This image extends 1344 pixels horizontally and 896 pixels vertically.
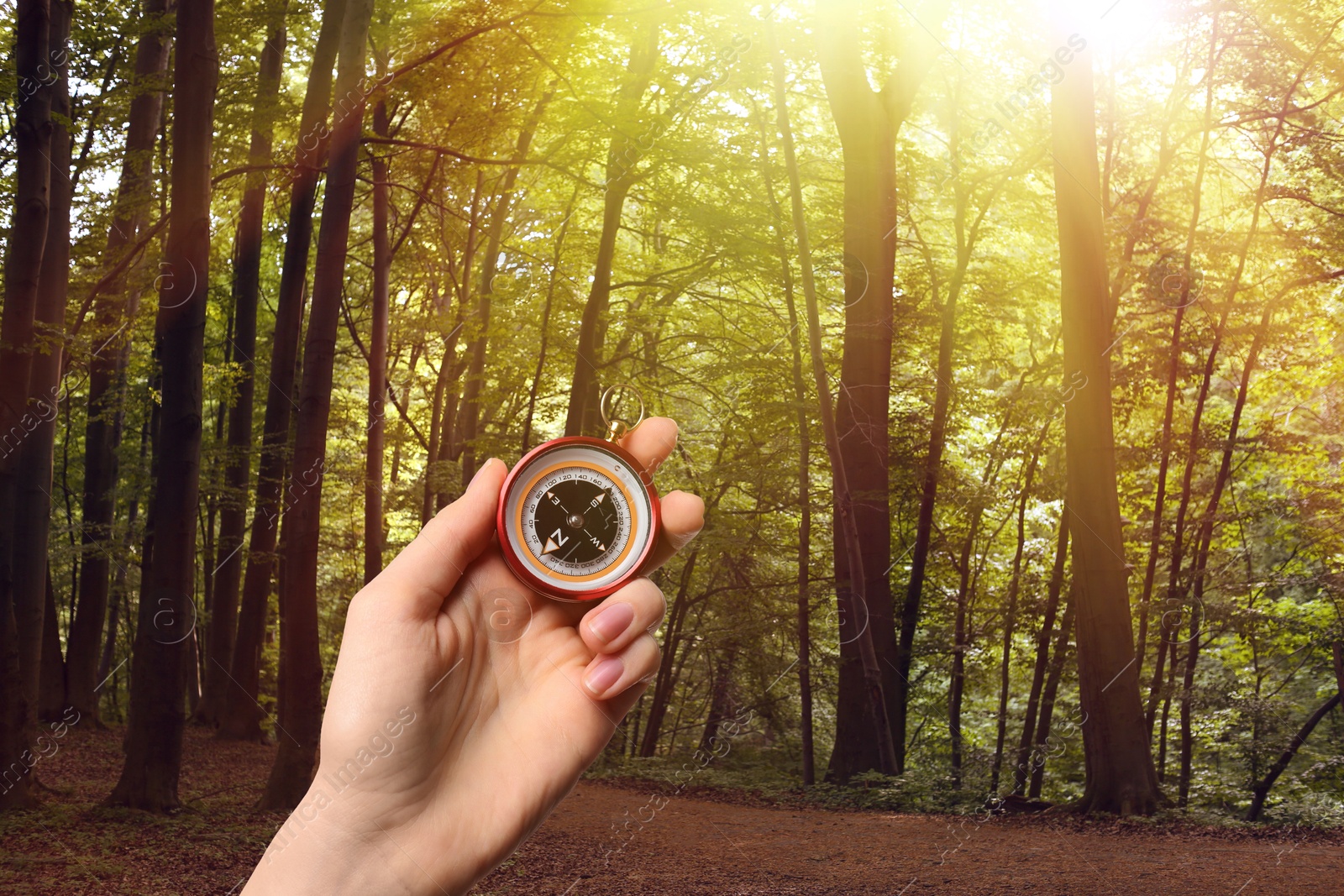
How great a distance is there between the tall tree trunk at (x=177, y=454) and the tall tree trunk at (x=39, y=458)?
0.82m

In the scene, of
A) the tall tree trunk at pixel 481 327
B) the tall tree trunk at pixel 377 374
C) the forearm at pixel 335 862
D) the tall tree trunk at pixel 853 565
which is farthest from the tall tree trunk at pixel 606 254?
the forearm at pixel 335 862

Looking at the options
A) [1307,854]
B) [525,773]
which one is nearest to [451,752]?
[525,773]

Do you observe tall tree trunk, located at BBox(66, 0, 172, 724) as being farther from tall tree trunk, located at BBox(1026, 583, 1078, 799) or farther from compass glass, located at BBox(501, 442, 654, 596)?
tall tree trunk, located at BBox(1026, 583, 1078, 799)

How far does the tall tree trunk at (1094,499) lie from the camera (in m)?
8.61

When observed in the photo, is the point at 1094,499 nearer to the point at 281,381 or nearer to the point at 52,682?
the point at 281,381

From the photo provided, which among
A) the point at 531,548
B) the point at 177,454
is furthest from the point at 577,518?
the point at 177,454

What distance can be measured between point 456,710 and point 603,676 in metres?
0.22

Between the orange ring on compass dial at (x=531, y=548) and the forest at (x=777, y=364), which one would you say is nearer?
the orange ring on compass dial at (x=531, y=548)

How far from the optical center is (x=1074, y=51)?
29.0ft

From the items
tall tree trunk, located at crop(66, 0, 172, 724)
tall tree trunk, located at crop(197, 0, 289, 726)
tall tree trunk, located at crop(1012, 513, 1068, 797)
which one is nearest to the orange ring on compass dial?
tall tree trunk, located at crop(66, 0, 172, 724)

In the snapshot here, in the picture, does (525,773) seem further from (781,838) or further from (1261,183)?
(1261,183)

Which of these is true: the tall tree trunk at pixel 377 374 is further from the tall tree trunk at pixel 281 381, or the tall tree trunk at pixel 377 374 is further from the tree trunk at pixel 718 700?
the tree trunk at pixel 718 700

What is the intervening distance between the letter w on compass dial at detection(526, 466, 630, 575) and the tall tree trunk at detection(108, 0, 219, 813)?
670 cm

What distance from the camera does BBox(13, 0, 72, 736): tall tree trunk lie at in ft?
26.2
